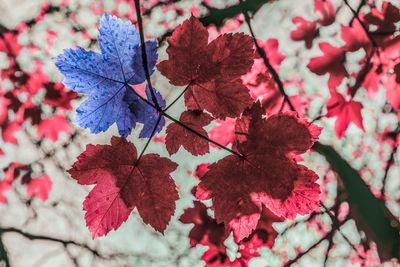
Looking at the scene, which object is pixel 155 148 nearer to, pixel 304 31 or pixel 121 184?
pixel 121 184

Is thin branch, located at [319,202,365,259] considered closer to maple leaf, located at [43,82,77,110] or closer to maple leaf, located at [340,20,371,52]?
maple leaf, located at [340,20,371,52]

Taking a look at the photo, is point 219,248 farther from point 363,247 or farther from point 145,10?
point 145,10

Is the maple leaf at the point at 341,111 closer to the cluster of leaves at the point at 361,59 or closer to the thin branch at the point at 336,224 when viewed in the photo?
the cluster of leaves at the point at 361,59

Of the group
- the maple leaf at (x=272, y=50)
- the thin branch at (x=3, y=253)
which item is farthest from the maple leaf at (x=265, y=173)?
the thin branch at (x=3, y=253)

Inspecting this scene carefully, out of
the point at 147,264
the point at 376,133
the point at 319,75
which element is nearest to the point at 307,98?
the point at 319,75

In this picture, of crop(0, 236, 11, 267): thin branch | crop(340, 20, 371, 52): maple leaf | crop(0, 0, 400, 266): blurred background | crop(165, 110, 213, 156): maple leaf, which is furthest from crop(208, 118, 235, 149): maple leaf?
crop(0, 236, 11, 267): thin branch

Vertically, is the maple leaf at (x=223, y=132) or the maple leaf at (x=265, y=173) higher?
the maple leaf at (x=265, y=173)
